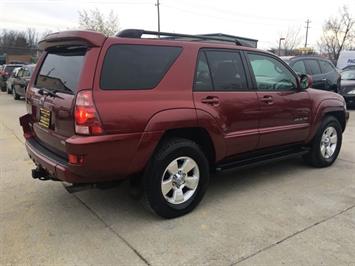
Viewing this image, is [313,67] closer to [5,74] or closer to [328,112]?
[328,112]

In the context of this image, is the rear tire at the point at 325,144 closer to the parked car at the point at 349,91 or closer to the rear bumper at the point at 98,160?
the rear bumper at the point at 98,160

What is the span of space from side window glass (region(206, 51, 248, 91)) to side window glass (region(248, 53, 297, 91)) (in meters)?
0.26

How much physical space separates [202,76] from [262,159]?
146 cm

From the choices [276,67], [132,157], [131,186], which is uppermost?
[276,67]

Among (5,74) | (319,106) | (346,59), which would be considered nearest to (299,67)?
(319,106)

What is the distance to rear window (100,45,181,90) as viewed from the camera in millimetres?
3604

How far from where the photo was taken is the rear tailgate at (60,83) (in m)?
3.56

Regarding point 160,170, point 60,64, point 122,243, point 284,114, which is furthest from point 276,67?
point 122,243

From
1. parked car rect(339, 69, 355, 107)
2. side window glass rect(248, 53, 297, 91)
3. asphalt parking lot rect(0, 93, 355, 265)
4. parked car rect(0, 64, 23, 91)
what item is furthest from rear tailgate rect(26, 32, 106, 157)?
parked car rect(0, 64, 23, 91)

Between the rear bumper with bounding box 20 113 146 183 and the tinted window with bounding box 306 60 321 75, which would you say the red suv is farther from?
the tinted window with bounding box 306 60 321 75

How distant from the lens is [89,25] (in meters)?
42.0

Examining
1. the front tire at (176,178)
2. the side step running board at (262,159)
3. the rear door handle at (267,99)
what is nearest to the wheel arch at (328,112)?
the side step running board at (262,159)

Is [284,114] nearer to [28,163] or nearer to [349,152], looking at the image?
[349,152]

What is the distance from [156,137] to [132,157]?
31 cm
